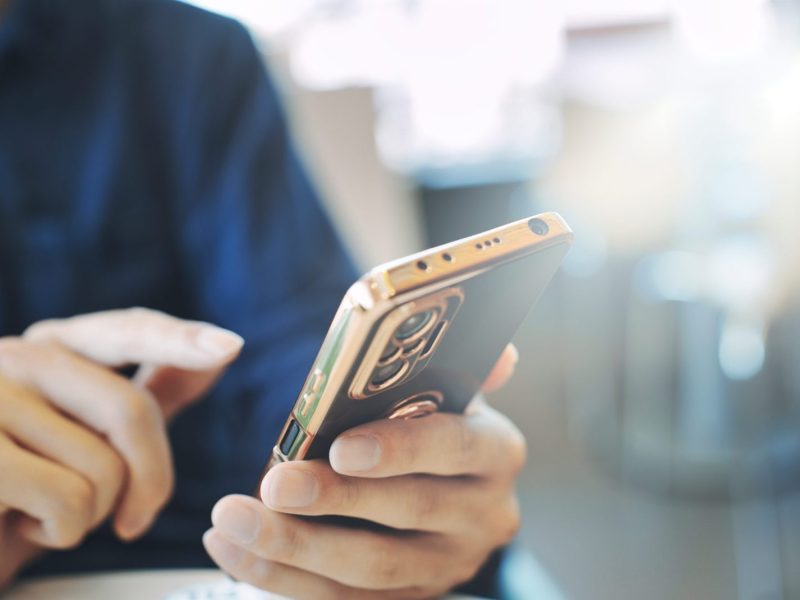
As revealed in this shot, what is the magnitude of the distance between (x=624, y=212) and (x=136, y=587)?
1.63 meters

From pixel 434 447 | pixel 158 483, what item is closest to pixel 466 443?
pixel 434 447

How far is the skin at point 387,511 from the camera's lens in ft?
0.81

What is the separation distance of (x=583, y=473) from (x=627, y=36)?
105cm

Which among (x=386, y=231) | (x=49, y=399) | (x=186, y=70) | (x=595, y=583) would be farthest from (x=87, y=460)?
(x=386, y=231)

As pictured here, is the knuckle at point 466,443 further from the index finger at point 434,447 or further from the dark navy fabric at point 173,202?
the dark navy fabric at point 173,202

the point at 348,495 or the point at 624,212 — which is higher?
the point at 348,495

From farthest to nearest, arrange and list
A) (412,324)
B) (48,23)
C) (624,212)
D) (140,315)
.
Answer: (624,212) < (48,23) < (140,315) < (412,324)

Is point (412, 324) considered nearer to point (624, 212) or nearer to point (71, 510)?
point (71, 510)

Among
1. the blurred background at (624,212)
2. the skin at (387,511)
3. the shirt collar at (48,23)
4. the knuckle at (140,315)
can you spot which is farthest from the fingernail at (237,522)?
the blurred background at (624,212)

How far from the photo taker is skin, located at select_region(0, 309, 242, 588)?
28cm

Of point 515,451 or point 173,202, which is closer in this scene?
point 515,451

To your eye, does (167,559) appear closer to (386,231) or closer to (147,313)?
(147,313)

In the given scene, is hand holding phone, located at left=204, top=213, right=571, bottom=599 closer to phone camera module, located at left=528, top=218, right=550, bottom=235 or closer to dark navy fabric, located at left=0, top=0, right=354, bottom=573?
phone camera module, located at left=528, top=218, right=550, bottom=235

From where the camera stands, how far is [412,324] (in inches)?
8.4
